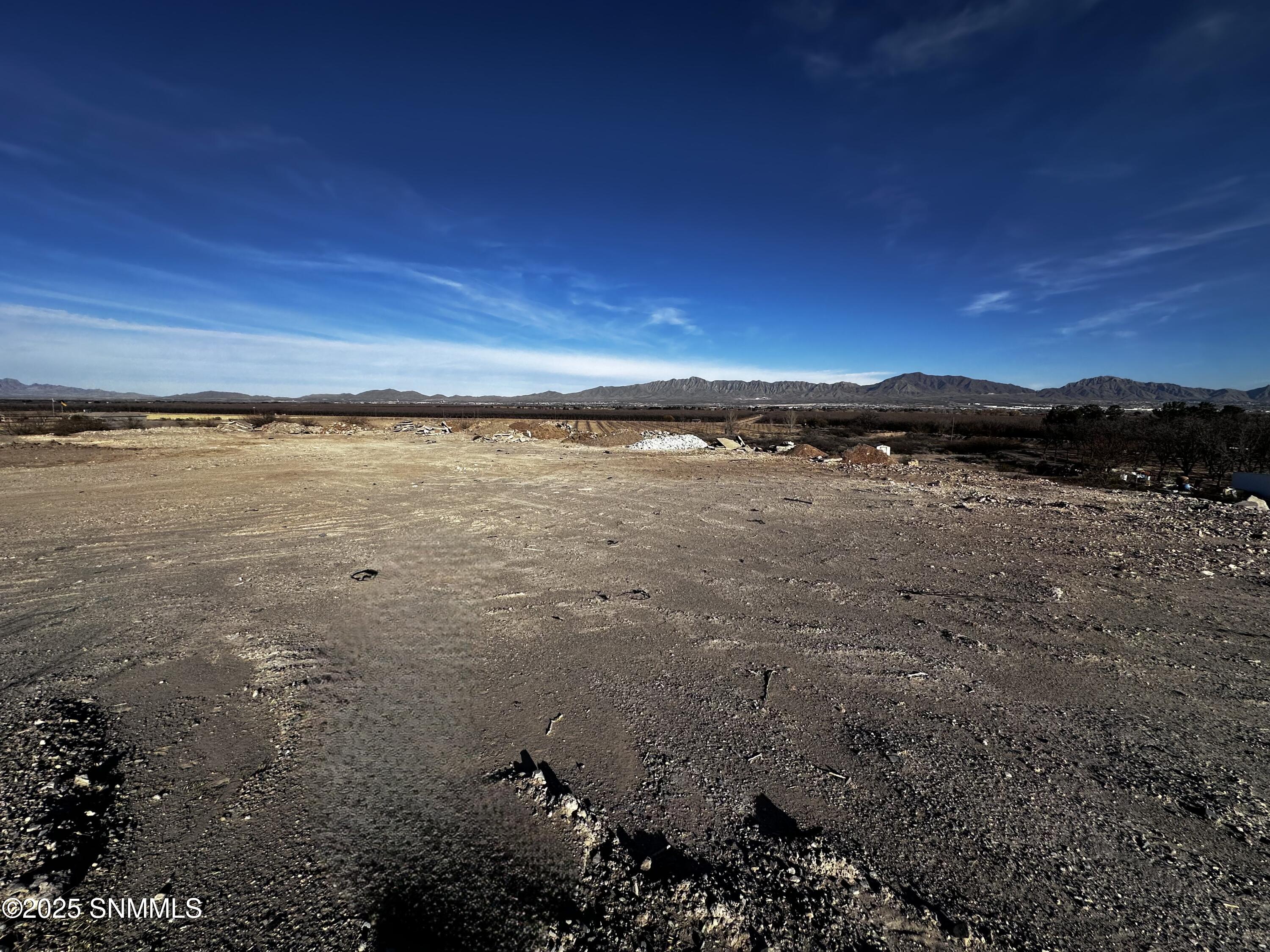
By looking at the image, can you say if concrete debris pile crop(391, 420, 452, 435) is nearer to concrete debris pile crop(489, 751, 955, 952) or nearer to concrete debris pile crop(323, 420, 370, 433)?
concrete debris pile crop(323, 420, 370, 433)

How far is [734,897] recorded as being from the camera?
2.82 metres

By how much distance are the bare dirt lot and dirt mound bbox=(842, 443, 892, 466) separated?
42.1ft

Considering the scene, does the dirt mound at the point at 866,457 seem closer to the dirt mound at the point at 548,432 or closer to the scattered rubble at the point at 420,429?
the dirt mound at the point at 548,432

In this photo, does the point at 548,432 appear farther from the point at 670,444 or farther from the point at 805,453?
the point at 805,453

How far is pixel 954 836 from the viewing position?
126 inches

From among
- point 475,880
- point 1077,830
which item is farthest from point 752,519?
point 475,880

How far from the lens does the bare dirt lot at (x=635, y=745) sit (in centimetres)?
276

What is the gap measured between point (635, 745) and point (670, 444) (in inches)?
968

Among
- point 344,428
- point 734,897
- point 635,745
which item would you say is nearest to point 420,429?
point 344,428

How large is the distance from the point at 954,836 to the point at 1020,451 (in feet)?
116

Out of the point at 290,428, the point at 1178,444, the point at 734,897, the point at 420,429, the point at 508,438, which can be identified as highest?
the point at 1178,444

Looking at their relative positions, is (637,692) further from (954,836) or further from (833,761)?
(954,836)

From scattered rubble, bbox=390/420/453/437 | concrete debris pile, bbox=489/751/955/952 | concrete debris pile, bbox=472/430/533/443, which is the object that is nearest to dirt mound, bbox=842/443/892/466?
concrete debris pile, bbox=472/430/533/443

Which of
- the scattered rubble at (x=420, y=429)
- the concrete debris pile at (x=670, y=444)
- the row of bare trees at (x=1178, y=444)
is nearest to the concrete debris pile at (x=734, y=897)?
the row of bare trees at (x=1178, y=444)
